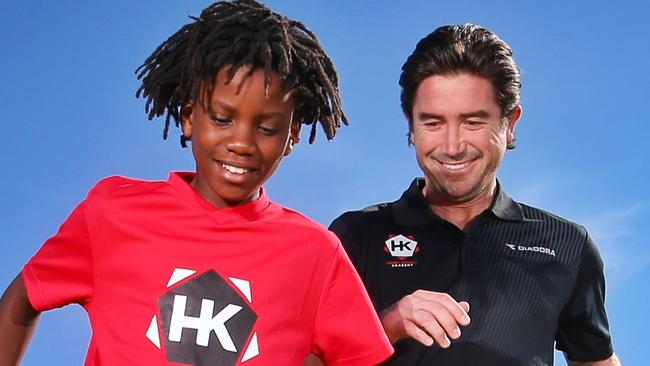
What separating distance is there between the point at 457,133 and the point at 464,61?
0.33m

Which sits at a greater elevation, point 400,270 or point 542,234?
point 542,234

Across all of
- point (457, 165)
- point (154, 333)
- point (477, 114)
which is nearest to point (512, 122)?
point (477, 114)

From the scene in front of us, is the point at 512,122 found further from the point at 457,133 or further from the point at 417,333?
the point at 417,333

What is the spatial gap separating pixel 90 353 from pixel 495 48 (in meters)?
2.15

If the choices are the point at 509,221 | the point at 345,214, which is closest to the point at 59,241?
the point at 345,214

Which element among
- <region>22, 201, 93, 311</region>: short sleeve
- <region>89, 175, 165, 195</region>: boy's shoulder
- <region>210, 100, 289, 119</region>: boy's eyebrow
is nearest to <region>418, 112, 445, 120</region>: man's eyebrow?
<region>210, 100, 289, 119</region>: boy's eyebrow

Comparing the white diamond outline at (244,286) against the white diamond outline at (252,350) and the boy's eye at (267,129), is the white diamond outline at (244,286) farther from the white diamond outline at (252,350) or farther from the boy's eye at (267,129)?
the boy's eye at (267,129)

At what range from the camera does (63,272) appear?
3.03 meters

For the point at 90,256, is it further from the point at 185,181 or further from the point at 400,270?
the point at 400,270

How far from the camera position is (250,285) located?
2.93 meters

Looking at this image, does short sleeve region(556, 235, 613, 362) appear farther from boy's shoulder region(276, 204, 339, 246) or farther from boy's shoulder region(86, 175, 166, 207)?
boy's shoulder region(86, 175, 166, 207)

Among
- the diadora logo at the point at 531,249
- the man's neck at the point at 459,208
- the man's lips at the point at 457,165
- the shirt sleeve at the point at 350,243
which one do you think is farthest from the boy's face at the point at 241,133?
the diadora logo at the point at 531,249

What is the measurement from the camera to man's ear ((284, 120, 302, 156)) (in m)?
3.08

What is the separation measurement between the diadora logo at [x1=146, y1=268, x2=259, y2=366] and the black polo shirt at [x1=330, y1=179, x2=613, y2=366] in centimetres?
88
